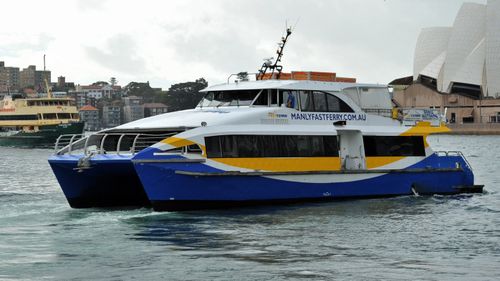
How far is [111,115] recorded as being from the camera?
641 feet

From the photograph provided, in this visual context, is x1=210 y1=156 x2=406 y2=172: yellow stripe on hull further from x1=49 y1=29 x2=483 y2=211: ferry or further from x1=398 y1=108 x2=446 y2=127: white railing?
x1=398 y1=108 x2=446 y2=127: white railing

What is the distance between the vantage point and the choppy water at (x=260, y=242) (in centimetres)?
1516

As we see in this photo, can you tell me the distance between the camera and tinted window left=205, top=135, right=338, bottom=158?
21.5 metres

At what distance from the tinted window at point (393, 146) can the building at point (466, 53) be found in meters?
91.4

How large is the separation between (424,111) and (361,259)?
1121 centimetres

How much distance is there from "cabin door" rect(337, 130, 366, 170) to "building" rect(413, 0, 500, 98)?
93175 millimetres

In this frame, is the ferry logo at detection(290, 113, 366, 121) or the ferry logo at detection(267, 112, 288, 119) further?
the ferry logo at detection(290, 113, 366, 121)

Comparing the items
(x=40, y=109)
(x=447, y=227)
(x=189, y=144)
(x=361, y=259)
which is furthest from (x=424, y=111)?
(x=40, y=109)

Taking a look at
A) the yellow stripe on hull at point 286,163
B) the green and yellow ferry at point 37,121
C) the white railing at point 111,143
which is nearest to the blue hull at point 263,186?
the yellow stripe on hull at point 286,163

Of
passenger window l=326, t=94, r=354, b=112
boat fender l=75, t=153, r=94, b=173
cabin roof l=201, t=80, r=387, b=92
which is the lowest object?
boat fender l=75, t=153, r=94, b=173


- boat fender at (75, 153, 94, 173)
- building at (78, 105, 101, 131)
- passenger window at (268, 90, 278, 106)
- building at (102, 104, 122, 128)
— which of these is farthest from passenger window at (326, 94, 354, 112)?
building at (102, 104, 122, 128)

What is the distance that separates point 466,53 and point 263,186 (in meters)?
103

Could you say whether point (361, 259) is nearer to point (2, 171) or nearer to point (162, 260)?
point (162, 260)

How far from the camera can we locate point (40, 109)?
9188 centimetres
